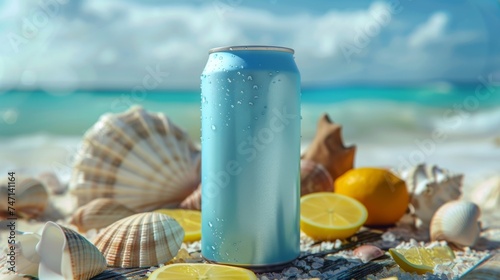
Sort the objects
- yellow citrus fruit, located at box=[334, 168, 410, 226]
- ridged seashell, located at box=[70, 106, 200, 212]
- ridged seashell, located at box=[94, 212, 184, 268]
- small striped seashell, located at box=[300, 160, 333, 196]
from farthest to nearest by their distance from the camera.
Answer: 1. ridged seashell, located at box=[70, 106, 200, 212]
2. small striped seashell, located at box=[300, 160, 333, 196]
3. yellow citrus fruit, located at box=[334, 168, 410, 226]
4. ridged seashell, located at box=[94, 212, 184, 268]

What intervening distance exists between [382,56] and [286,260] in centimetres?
1317

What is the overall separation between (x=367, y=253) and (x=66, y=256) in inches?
47.7

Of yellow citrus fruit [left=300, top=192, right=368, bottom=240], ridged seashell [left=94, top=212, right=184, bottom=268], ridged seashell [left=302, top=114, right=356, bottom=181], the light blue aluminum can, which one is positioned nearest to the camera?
the light blue aluminum can

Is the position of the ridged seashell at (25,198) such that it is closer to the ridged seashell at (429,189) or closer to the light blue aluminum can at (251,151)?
the light blue aluminum can at (251,151)

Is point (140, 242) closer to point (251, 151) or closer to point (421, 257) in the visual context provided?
point (251, 151)

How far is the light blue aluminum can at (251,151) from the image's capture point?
1.68 meters

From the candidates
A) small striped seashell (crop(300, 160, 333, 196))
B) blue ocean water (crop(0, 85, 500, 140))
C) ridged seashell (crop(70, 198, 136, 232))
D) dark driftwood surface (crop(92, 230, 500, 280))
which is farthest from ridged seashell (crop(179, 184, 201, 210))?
blue ocean water (crop(0, 85, 500, 140))

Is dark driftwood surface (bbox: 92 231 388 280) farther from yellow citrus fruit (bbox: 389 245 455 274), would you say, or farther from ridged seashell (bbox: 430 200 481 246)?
ridged seashell (bbox: 430 200 481 246)

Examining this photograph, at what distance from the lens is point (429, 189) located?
2615mm

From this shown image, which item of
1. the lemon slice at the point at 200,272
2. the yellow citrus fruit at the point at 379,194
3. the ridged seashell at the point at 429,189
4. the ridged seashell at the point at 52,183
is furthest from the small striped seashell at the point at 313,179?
the ridged seashell at the point at 52,183

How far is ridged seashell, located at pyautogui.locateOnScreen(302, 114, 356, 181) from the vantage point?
3.04 metres

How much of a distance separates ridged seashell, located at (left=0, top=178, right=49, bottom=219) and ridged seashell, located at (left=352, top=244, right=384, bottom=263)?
2083mm

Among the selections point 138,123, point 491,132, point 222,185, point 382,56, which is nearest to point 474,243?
point 222,185

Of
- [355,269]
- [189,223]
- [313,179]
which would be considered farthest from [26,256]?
[313,179]
